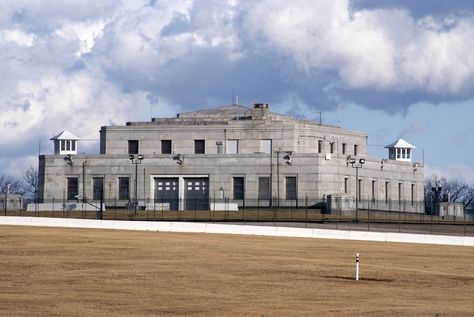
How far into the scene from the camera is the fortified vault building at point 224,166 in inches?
4983

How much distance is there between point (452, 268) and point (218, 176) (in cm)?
6242

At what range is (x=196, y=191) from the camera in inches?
5069

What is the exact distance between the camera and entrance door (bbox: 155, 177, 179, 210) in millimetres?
128025

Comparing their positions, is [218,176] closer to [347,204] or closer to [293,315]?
[347,204]

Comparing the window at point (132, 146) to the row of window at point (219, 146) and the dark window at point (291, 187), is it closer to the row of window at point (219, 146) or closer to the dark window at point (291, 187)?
the row of window at point (219, 146)

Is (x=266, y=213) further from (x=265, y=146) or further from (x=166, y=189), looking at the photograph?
(x=265, y=146)

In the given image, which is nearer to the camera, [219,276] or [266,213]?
[219,276]

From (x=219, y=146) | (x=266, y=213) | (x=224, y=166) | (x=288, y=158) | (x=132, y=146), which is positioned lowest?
(x=266, y=213)

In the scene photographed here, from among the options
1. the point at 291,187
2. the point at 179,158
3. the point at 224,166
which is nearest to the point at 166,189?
the point at 179,158

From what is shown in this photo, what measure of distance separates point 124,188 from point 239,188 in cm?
1180

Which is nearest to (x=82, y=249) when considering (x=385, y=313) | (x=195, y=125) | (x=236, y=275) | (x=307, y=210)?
(x=236, y=275)

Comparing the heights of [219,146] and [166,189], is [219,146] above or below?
above

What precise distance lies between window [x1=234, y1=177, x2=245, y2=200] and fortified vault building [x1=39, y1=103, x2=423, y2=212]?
0.10m

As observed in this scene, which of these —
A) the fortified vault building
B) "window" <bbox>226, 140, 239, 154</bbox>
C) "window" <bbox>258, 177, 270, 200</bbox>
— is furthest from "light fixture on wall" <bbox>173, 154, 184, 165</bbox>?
"window" <bbox>258, 177, 270, 200</bbox>
